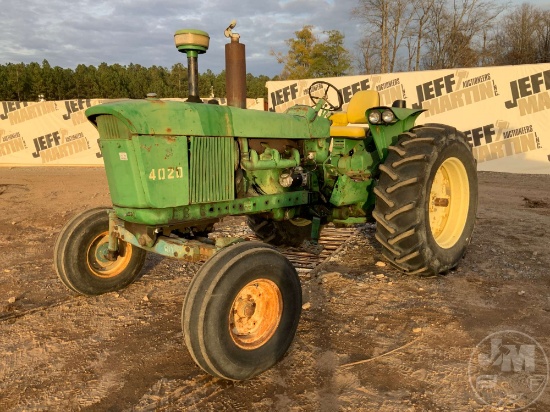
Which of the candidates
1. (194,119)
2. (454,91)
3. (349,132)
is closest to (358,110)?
(349,132)

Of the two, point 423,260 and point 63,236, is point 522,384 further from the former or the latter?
point 63,236

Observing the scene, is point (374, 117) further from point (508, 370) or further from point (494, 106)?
point (494, 106)

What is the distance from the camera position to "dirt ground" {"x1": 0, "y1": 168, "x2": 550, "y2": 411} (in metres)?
2.36

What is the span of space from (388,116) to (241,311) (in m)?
2.42

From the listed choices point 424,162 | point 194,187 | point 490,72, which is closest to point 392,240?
point 424,162

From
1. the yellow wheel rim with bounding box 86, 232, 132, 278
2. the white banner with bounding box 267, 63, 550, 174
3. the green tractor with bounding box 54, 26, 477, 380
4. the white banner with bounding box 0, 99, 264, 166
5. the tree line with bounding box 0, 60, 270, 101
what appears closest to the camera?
the green tractor with bounding box 54, 26, 477, 380

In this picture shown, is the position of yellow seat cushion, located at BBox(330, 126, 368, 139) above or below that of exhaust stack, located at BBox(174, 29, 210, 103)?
below

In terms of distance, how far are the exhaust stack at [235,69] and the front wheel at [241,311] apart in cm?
135

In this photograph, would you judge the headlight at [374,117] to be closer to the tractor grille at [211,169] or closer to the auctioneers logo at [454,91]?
the tractor grille at [211,169]

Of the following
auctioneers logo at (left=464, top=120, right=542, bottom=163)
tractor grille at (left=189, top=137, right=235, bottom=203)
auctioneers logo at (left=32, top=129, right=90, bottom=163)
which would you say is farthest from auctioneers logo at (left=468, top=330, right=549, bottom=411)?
auctioneers logo at (left=32, top=129, right=90, bottom=163)

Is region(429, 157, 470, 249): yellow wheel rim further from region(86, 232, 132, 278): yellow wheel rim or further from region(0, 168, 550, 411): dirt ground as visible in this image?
region(86, 232, 132, 278): yellow wheel rim

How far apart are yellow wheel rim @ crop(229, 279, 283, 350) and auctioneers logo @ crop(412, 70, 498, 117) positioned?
34.7 feet

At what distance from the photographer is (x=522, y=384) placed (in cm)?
245

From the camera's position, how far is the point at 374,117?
4.16 m
